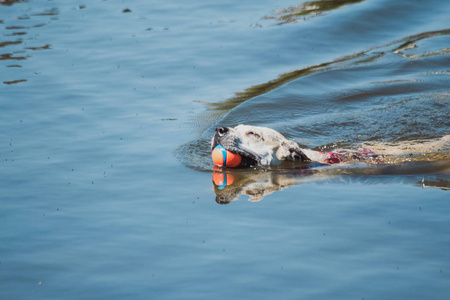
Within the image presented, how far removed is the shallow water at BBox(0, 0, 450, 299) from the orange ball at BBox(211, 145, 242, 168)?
16 centimetres

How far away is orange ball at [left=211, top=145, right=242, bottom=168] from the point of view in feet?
33.4

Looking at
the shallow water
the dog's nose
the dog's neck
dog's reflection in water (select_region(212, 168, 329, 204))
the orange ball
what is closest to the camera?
the shallow water

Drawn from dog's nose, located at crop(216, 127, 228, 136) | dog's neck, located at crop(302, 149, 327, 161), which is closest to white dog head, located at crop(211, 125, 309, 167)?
dog's nose, located at crop(216, 127, 228, 136)

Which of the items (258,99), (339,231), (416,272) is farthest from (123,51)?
(416,272)

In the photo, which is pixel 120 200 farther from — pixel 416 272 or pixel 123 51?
pixel 123 51

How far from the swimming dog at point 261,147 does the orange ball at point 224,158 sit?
0.08 metres

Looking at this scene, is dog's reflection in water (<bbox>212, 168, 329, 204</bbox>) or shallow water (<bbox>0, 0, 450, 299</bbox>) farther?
dog's reflection in water (<bbox>212, 168, 329, 204</bbox>)

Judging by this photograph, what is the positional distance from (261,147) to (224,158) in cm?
63

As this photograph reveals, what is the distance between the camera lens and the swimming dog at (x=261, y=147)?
1007 centimetres

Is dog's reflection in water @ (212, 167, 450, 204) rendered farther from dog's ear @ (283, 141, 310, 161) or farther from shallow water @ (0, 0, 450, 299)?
dog's ear @ (283, 141, 310, 161)

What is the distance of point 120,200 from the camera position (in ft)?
29.8

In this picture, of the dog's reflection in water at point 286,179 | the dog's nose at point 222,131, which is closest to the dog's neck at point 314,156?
the dog's reflection in water at point 286,179

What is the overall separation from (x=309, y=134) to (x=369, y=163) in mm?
2304

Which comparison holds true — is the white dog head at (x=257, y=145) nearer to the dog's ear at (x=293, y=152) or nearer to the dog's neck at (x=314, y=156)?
the dog's ear at (x=293, y=152)
